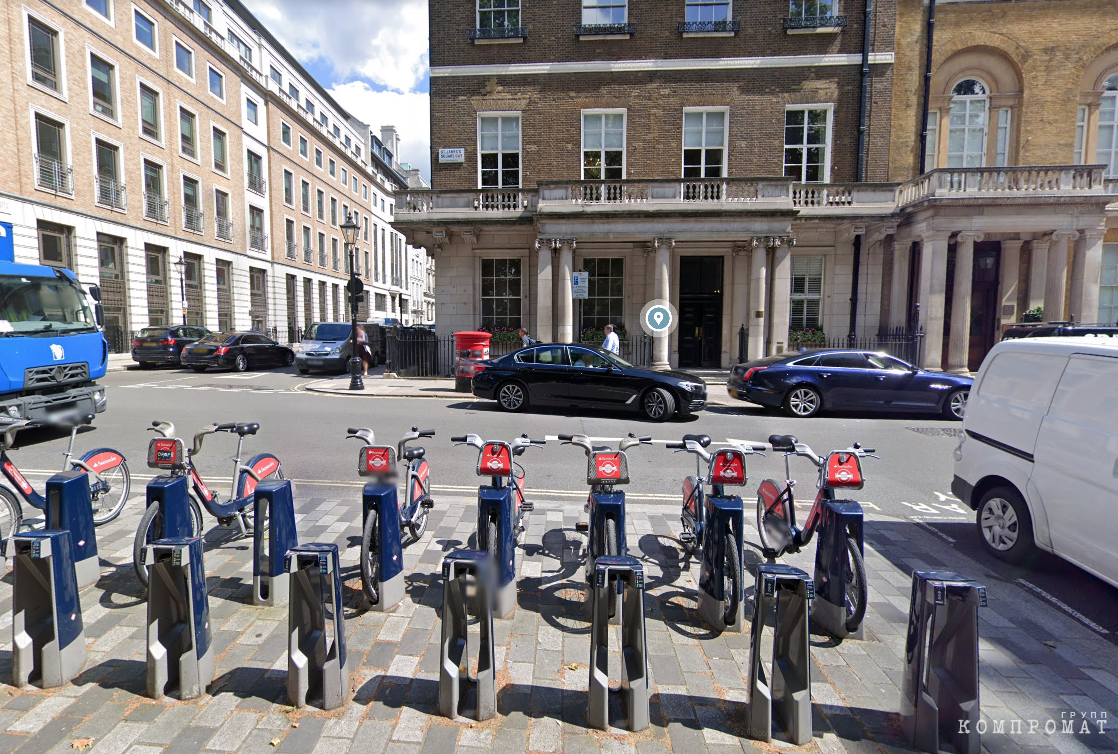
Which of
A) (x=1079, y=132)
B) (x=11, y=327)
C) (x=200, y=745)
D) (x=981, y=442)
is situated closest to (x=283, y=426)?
(x=11, y=327)

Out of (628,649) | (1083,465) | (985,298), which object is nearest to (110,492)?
(628,649)

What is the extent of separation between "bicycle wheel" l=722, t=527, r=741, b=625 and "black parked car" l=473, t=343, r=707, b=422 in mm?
7239

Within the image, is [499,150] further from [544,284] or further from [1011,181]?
[1011,181]

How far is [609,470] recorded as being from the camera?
365 cm

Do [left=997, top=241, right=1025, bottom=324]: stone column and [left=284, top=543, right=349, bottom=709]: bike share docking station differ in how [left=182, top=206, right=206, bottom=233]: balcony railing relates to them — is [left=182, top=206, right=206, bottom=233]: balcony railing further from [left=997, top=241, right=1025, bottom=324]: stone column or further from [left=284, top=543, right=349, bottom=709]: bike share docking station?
[left=997, top=241, right=1025, bottom=324]: stone column

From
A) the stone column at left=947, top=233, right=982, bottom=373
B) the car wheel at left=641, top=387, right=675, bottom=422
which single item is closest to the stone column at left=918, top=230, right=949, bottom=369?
the stone column at left=947, top=233, right=982, bottom=373

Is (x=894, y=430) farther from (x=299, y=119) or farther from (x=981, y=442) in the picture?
(x=299, y=119)

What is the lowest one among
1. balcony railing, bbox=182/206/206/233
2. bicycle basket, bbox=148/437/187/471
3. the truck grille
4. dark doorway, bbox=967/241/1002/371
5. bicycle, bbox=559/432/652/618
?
bicycle, bbox=559/432/652/618

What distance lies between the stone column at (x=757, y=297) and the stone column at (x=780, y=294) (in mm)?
318

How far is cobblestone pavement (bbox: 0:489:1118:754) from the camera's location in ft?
7.91

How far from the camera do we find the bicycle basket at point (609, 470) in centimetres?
364

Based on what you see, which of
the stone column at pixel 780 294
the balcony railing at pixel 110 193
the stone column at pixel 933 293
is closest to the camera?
the stone column at pixel 933 293

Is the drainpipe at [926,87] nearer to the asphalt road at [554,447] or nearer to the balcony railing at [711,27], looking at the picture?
the balcony railing at [711,27]

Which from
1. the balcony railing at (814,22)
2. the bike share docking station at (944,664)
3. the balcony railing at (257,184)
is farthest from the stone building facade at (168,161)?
the bike share docking station at (944,664)
